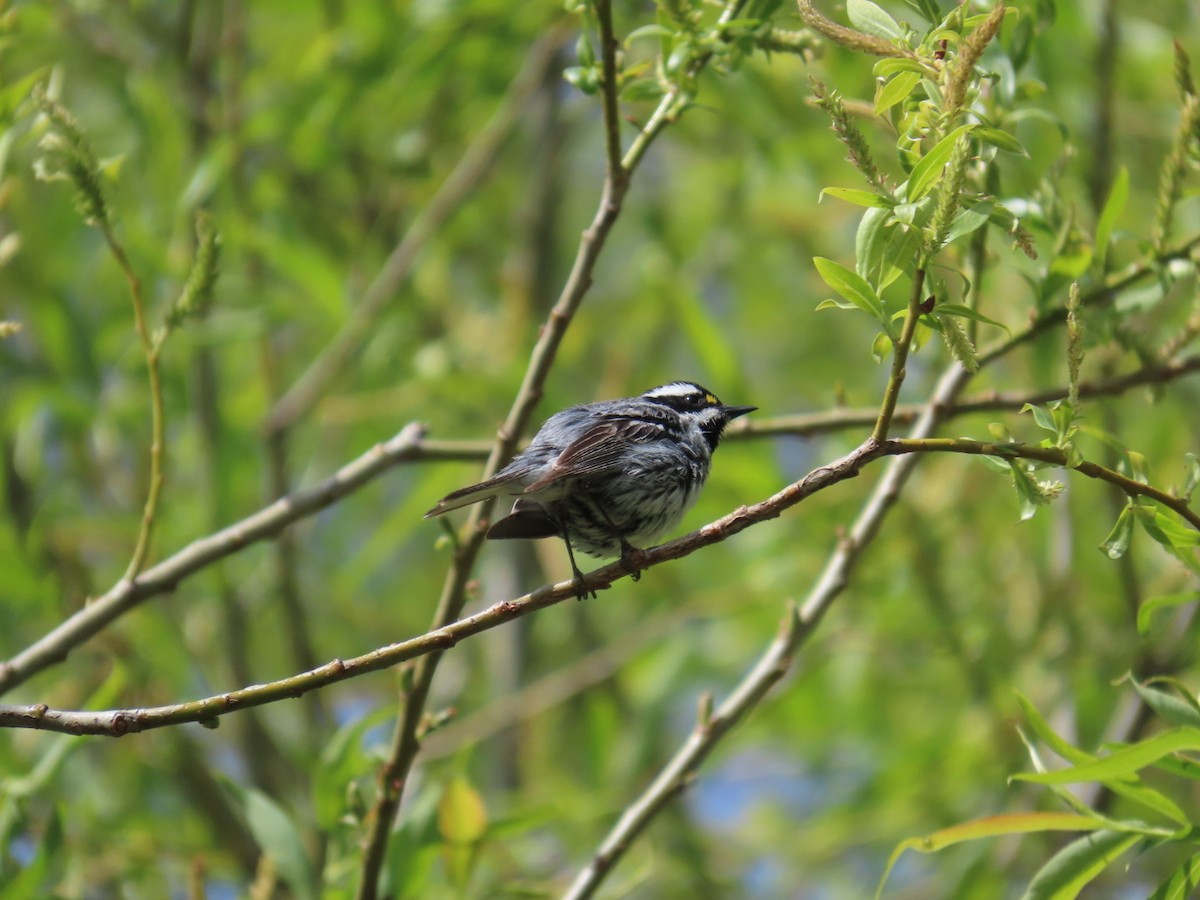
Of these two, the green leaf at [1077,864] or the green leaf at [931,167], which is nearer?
the green leaf at [931,167]

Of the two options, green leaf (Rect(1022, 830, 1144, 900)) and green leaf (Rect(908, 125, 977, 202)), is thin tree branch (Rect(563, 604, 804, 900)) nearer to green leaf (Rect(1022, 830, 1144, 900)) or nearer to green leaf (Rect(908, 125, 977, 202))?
green leaf (Rect(1022, 830, 1144, 900))

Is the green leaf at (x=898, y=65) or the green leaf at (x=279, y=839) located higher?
the green leaf at (x=898, y=65)

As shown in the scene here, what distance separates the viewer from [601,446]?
430cm

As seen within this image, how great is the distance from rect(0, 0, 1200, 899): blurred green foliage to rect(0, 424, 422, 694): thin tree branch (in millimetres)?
854

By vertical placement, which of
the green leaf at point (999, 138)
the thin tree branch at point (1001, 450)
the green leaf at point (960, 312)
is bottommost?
the thin tree branch at point (1001, 450)

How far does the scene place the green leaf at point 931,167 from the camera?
229 cm

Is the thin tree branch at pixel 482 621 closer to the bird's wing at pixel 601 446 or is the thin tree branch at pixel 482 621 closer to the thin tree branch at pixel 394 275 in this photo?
the bird's wing at pixel 601 446

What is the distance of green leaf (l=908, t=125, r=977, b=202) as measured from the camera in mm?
2289

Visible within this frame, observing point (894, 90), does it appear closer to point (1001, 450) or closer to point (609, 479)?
point (1001, 450)

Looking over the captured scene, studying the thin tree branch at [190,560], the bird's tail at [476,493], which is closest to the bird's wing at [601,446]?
the bird's tail at [476,493]

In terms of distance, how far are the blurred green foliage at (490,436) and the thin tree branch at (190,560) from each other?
854 millimetres

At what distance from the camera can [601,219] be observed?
3.33 meters

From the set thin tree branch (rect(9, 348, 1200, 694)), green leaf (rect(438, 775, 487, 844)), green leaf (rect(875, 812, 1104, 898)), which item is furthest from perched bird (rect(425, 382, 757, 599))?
green leaf (rect(875, 812, 1104, 898))

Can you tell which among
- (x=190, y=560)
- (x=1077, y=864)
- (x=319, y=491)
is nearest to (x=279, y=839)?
(x=190, y=560)
